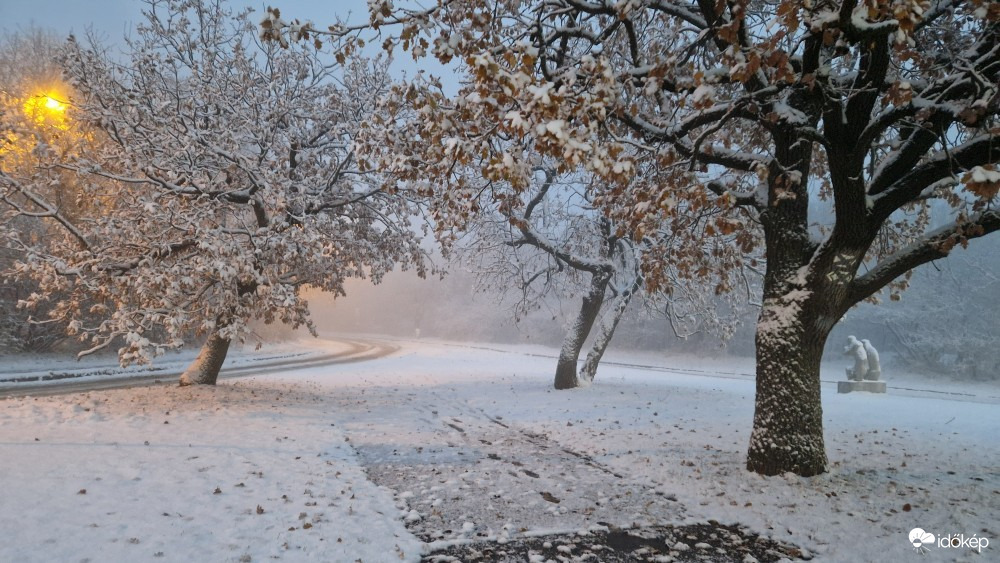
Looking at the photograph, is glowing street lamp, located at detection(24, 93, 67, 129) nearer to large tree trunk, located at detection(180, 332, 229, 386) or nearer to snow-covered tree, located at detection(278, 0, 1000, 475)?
large tree trunk, located at detection(180, 332, 229, 386)

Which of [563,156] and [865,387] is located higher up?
[563,156]

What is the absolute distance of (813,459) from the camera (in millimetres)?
6855

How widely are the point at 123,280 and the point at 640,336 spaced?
44026mm

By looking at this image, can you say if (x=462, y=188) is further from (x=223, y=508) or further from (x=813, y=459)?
(x=813, y=459)

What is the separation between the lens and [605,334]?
55.0 ft

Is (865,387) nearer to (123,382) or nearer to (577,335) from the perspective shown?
(577,335)

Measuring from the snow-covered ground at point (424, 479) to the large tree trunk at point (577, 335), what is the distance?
3.44 m

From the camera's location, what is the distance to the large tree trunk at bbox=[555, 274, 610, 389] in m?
16.6

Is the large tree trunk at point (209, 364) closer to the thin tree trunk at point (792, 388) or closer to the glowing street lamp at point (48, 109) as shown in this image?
the glowing street lamp at point (48, 109)

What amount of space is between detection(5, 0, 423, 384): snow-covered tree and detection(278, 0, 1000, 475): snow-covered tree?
18.6 feet

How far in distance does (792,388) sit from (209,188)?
1149 centimetres

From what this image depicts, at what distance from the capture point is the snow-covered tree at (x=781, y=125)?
507 cm

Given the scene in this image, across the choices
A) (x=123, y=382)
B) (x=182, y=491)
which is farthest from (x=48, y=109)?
(x=182, y=491)

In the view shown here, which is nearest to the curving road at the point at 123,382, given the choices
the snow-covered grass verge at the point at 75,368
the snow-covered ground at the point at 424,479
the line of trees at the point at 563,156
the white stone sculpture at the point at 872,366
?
the snow-covered grass verge at the point at 75,368
